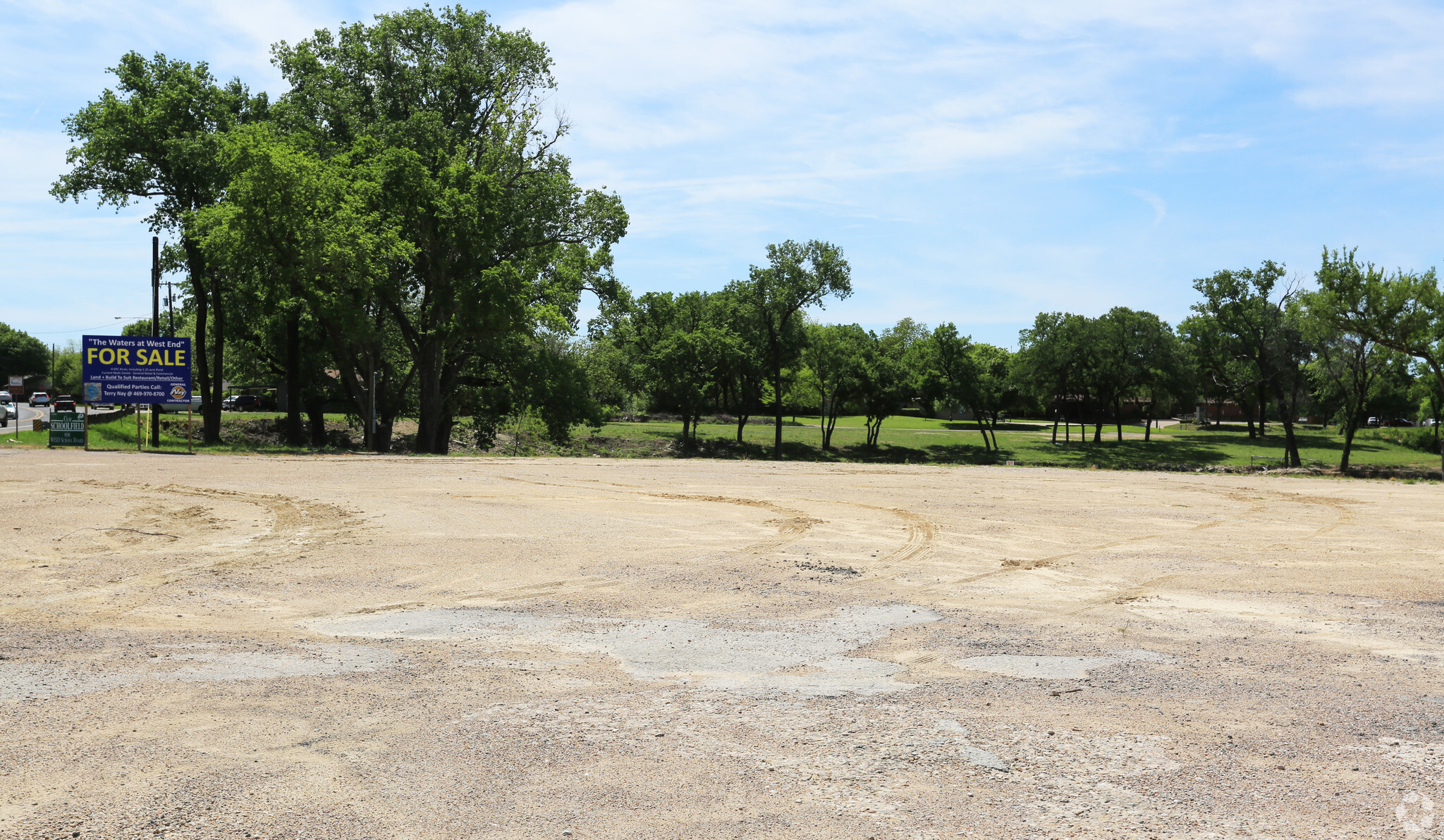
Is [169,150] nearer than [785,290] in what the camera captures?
Yes

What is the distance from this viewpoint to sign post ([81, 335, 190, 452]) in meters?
30.2

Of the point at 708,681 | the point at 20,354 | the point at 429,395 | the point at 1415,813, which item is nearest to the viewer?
the point at 1415,813

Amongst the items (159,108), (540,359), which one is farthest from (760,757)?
(159,108)

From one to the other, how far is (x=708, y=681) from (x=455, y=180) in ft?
103

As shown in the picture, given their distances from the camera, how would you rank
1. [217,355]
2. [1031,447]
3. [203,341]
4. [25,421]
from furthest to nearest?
[1031,447], [25,421], [203,341], [217,355]

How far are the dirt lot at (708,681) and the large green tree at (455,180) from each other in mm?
21851

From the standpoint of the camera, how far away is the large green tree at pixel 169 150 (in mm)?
35094

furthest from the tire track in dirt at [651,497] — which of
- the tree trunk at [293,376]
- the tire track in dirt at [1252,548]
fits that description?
the tree trunk at [293,376]

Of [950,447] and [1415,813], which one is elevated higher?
[1415,813]

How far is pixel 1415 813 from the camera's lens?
415cm

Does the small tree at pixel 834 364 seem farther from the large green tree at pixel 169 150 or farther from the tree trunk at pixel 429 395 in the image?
the large green tree at pixel 169 150

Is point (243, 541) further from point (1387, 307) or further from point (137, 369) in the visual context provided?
point (1387, 307)

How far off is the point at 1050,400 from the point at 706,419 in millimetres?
29799

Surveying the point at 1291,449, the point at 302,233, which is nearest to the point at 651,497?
the point at 302,233
